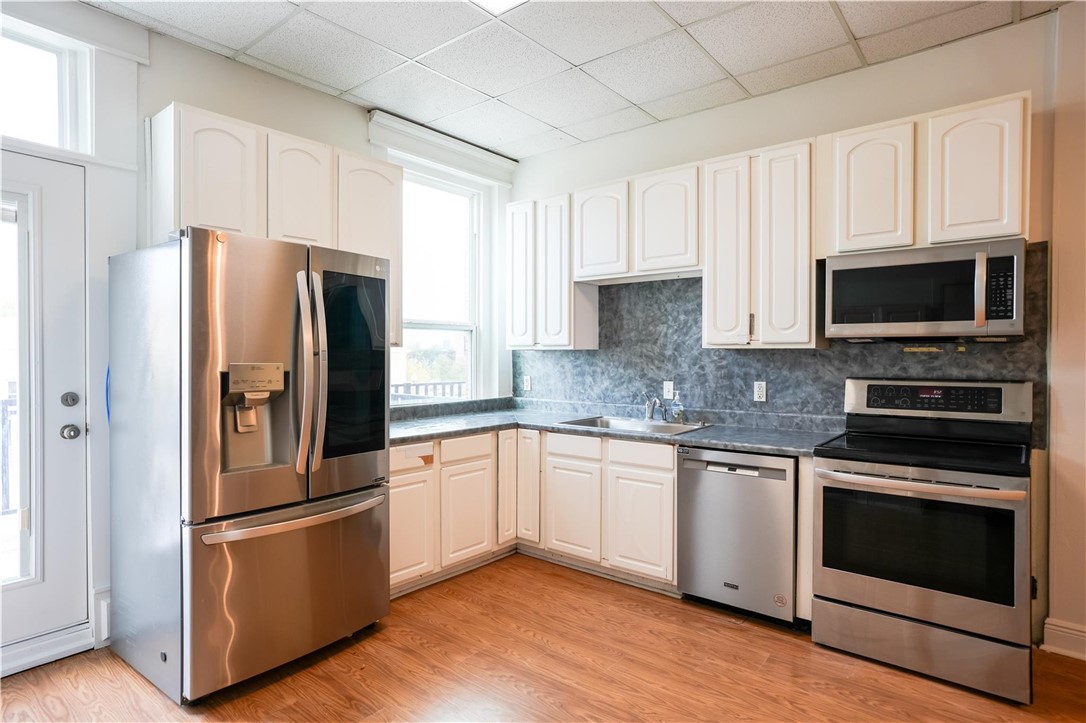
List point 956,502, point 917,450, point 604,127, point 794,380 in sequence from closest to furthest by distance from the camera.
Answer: point 956,502, point 917,450, point 794,380, point 604,127

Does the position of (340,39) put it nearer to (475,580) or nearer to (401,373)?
(401,373)

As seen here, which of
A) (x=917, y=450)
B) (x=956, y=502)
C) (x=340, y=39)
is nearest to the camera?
(x=956, y=502)

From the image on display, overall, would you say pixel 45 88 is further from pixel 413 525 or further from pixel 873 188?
pixel 873 188

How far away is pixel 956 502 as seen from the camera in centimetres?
233

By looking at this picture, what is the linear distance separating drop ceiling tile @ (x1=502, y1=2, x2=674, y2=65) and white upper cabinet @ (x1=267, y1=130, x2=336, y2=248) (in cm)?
116

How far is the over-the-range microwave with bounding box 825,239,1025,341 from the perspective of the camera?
242 cm

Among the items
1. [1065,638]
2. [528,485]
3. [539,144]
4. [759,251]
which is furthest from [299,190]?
[1065,638]

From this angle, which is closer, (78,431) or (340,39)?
(78,431)

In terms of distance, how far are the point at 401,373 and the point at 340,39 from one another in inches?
77.1

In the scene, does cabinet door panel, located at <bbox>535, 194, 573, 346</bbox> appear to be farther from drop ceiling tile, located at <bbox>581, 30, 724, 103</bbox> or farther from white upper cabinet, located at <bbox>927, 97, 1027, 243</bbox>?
white upper cabinet, located at <bbox>927, 97, 1027, 243</bbox>

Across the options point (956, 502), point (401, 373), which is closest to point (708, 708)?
A: point (956, 502)

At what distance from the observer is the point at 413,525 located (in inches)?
123

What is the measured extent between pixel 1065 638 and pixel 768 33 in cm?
299

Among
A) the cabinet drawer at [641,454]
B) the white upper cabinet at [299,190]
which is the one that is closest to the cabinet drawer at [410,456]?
the cabinet drawer at [641,454]
